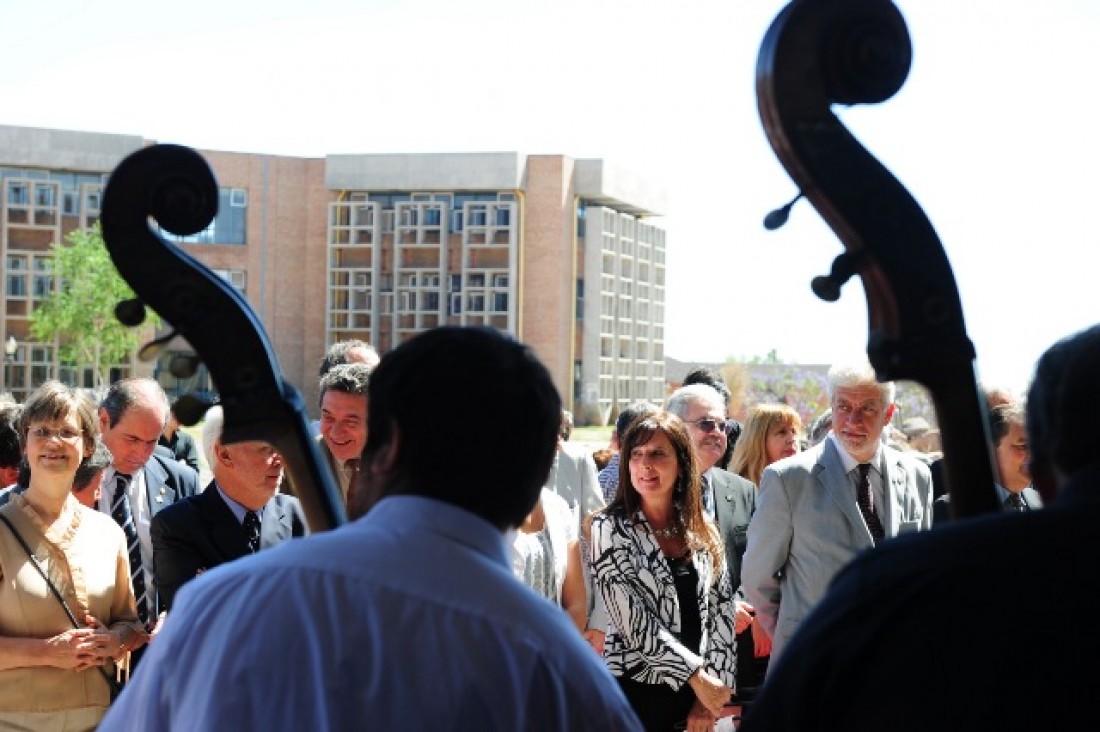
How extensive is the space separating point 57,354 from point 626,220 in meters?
27.0

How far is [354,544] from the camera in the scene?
1.89 metres

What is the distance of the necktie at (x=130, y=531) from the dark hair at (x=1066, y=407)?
12.9 feet

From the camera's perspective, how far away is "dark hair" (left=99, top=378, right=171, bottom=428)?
602 cm

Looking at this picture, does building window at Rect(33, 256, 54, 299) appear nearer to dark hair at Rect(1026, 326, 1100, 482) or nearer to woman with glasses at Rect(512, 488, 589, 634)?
woman with glasses at Rect(512, 488, 589, 634)

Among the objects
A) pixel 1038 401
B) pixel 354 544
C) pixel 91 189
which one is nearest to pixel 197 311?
pixel 354 544

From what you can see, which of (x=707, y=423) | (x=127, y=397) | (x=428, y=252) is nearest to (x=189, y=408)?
(x=127, y=397)

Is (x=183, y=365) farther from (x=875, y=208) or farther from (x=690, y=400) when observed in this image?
(x=690, y=400)

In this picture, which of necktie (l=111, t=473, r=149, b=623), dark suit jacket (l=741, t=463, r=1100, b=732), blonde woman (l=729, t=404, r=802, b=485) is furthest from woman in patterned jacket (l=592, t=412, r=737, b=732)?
dark suit jacket (l=741, t=463, r=1100, b=732)

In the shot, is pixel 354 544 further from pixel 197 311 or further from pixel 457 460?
pixel 197 311

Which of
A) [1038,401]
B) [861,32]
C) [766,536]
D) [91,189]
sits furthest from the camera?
[91,189]

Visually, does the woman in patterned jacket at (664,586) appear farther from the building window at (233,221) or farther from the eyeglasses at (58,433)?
the building window at (233,221)

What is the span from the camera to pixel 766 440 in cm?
775

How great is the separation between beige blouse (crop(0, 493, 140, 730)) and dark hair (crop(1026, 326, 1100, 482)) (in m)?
3.65

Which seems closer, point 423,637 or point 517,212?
point 423,637
